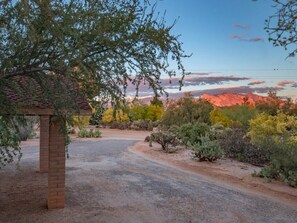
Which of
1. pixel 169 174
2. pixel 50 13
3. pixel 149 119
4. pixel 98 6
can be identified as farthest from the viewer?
pixel 149 119

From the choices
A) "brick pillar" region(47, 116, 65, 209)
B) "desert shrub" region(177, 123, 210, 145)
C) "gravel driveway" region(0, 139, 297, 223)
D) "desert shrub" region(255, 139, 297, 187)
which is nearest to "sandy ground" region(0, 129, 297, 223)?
"gravel driveway" region(0, 139, 297, 223)

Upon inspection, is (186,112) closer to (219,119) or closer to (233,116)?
(219,119)

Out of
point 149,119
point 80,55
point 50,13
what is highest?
point 50,13

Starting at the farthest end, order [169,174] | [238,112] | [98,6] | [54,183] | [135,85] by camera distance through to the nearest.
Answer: [238,112] < [169,174] < [54,183] < [135,85] < [98,6]

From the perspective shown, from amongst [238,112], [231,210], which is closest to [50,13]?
[231,210]

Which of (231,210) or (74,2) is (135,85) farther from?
(231,210)

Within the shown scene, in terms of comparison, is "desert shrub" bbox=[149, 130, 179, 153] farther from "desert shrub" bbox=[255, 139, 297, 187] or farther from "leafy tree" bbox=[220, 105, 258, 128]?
"leafy tree" bbox=[220, 105, 258, 128]

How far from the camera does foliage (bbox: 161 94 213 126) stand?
99.5 feet

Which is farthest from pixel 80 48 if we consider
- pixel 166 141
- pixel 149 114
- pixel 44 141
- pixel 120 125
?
pixel 149 114

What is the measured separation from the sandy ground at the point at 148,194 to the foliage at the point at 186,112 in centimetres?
1408

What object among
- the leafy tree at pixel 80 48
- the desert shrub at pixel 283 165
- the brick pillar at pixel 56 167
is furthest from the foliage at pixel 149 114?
the leafy tree at pixel 80 48

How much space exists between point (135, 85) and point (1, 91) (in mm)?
2324

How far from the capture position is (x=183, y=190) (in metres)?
10.9

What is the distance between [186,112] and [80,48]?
2580 centimetres
